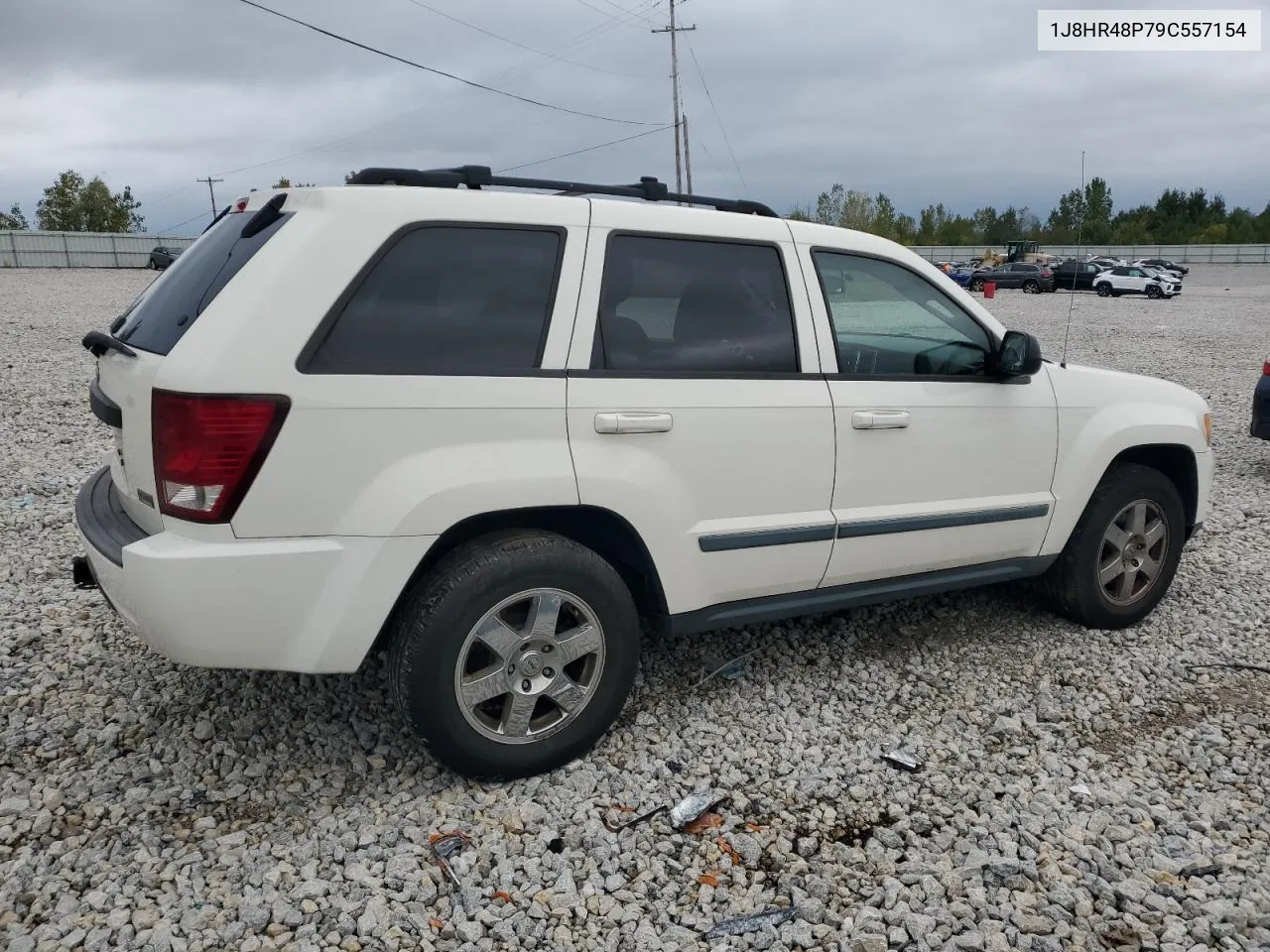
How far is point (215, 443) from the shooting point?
2.70 m

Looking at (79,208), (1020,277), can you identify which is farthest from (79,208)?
(1020,277)

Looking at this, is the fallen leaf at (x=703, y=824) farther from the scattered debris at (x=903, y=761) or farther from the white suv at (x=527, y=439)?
the scattered debris at (x=903, y=761)

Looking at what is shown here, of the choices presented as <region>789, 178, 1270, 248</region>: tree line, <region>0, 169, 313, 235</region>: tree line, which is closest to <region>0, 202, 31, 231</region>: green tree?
<region>0, 169, 313, 235</region>: tree line

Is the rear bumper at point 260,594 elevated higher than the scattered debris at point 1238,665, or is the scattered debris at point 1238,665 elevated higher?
the rear bumper at point 260,594

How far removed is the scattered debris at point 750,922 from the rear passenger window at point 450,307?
1.74m

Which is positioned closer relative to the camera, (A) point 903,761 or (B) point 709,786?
(B) point 709,786

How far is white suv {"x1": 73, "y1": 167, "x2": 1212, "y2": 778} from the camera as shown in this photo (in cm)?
278

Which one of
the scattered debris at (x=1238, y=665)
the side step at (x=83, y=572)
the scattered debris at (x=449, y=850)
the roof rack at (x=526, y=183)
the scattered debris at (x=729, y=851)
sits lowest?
the scattered debris at (x=729, y=851)

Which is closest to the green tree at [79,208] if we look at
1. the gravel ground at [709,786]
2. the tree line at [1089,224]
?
the tree line at [1089,224]

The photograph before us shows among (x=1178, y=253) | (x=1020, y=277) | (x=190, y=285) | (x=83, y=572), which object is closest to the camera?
(x=190, y=285)

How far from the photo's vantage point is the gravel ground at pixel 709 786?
267cm

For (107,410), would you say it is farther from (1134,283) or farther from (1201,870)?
(1134,283)

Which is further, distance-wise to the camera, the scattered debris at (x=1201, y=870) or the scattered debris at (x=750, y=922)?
the scattered debris at (x=1201, y=870)

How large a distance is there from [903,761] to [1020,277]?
46.3 metres
